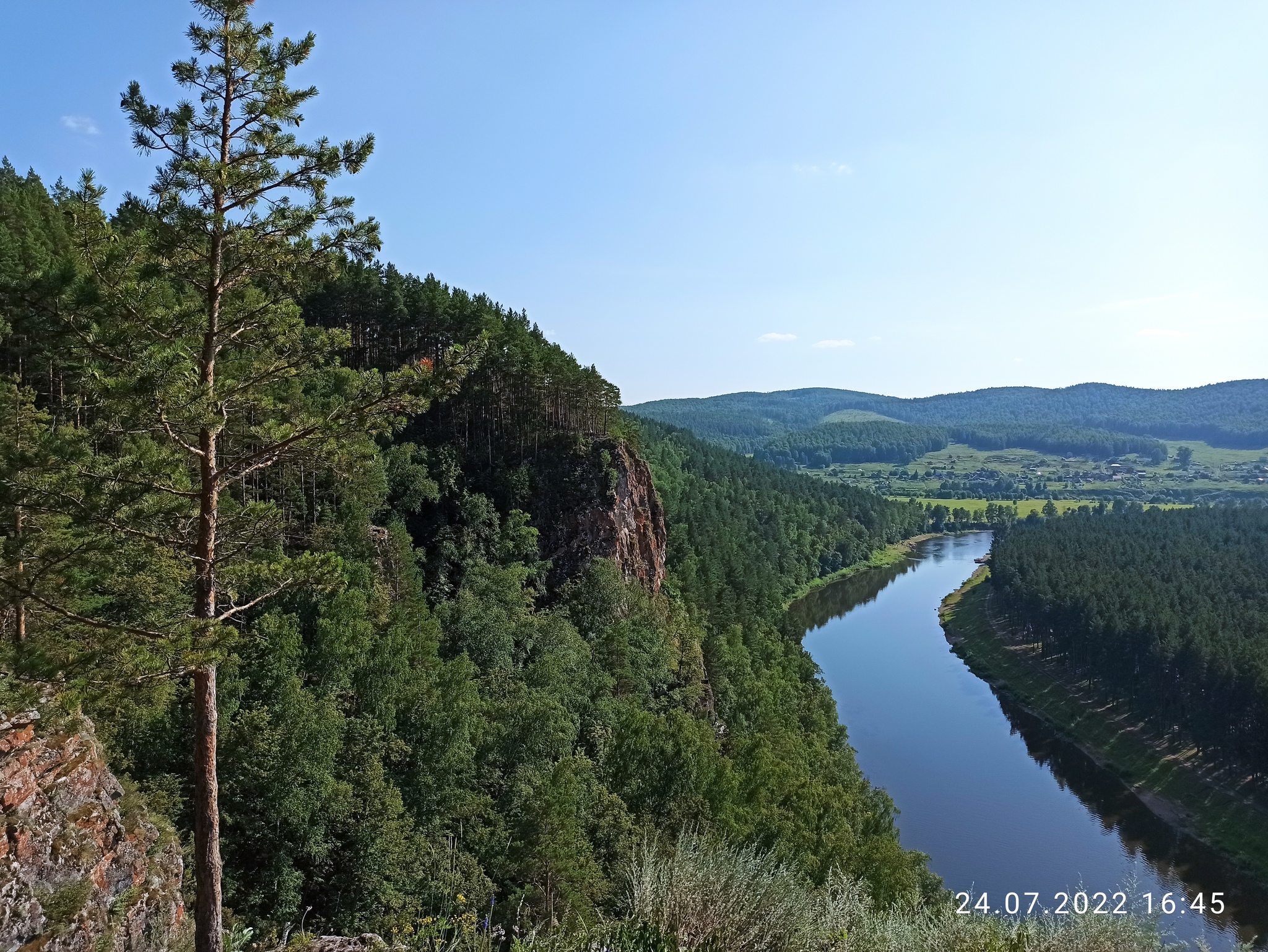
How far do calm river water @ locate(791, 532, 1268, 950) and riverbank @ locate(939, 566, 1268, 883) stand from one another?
1.03m

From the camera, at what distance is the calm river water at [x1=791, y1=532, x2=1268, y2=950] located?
33.3m

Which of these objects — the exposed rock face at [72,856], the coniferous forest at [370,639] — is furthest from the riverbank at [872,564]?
the exposed rock face at [72,856]

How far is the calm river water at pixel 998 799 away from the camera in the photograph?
33.3m

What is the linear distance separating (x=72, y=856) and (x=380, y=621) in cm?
1644

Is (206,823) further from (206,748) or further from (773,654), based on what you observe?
(773,654)

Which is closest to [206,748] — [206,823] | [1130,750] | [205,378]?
[206,823]

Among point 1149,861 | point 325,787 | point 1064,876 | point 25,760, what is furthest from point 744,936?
point 1149,861

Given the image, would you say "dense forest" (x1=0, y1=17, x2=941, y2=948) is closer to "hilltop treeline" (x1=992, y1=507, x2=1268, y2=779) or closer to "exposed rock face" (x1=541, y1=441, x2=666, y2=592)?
"exposed rock face" (x1=541, y1=441, x2=666, y2=592)

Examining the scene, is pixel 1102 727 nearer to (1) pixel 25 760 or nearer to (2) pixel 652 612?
(2) pixel 652 612

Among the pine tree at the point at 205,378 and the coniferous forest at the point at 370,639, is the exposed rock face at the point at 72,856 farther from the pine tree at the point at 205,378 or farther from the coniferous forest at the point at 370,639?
the pine tree at the point at 205,378

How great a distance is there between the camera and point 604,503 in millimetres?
43031

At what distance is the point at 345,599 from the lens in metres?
25.2

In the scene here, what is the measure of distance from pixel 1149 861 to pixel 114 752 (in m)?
41.8

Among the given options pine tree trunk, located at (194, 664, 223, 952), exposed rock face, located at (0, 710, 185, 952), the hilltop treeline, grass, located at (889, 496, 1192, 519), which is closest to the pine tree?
pine tree trunk, located at (194, 664, 223, 952)
